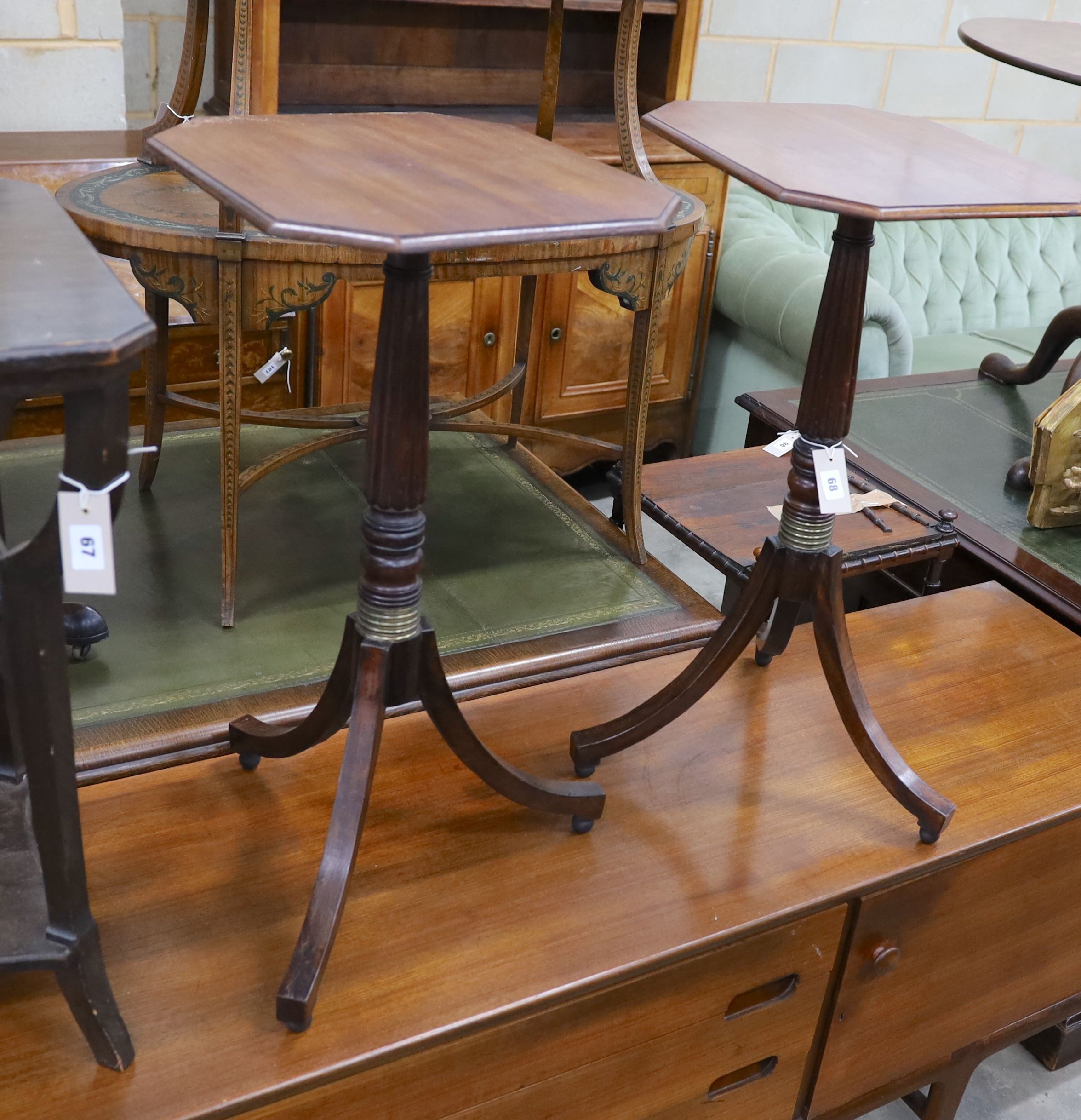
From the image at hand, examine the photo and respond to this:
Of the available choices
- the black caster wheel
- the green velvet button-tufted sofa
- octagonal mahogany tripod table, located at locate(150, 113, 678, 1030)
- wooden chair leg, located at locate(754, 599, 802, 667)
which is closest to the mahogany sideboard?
the green velvet button-tufted sofa

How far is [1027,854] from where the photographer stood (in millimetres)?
1463

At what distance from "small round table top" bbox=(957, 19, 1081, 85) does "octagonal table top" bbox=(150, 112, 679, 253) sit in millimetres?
1081

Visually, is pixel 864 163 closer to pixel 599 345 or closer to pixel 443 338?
pixel 443 338

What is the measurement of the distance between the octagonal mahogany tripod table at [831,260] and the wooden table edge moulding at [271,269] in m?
0.26

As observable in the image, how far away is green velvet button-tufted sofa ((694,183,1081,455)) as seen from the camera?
9.98 ft

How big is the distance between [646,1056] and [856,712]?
0.44 metres

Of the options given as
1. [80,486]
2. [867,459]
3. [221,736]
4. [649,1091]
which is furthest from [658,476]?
[80,486]

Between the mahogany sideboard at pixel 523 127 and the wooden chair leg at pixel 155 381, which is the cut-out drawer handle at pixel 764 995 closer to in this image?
the wooden chair leg at pixel 155 381

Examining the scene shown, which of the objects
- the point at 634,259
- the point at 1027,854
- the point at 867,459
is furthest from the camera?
the point at 867,459

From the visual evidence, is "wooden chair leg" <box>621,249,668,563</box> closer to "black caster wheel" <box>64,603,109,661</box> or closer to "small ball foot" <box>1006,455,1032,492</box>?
"small ball foot" <box>1006,455,1032,492</box>

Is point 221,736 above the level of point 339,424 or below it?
below

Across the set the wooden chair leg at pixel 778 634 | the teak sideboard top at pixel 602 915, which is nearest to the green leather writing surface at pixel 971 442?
the teak sideboard top at pixel 602 915

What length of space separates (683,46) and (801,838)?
7.25 ft

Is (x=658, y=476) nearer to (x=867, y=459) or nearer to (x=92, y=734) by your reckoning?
(x=867, y=459)
